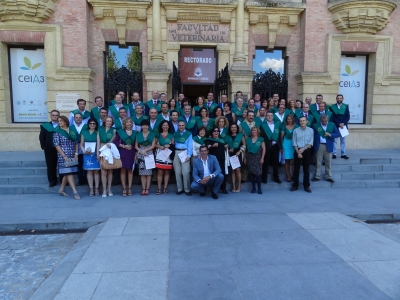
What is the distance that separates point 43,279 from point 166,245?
1.66 m

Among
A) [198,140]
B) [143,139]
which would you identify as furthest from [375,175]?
[143,139]

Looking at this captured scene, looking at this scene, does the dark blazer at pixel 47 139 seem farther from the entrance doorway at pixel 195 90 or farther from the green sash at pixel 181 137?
the entrance doorway at pixel 195 90

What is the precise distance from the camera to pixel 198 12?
38.6ft

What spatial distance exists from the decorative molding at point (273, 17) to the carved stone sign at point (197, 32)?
1.18 m

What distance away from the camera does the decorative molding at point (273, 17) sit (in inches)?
471

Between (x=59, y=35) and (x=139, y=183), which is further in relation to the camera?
(x=59, y=35)

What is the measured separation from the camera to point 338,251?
421 cm

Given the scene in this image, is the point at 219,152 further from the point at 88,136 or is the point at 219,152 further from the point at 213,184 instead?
the point at 88,136

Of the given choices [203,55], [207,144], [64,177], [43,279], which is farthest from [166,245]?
[203,55]

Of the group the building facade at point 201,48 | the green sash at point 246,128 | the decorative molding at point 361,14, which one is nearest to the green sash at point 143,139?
the green sash at point 246,128

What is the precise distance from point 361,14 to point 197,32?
637cm

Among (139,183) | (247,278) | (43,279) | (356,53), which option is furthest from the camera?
(356,53)

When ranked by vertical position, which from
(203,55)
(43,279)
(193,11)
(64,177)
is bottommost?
(43,279)

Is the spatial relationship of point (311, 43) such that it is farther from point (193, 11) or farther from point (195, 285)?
point (195, 285)
